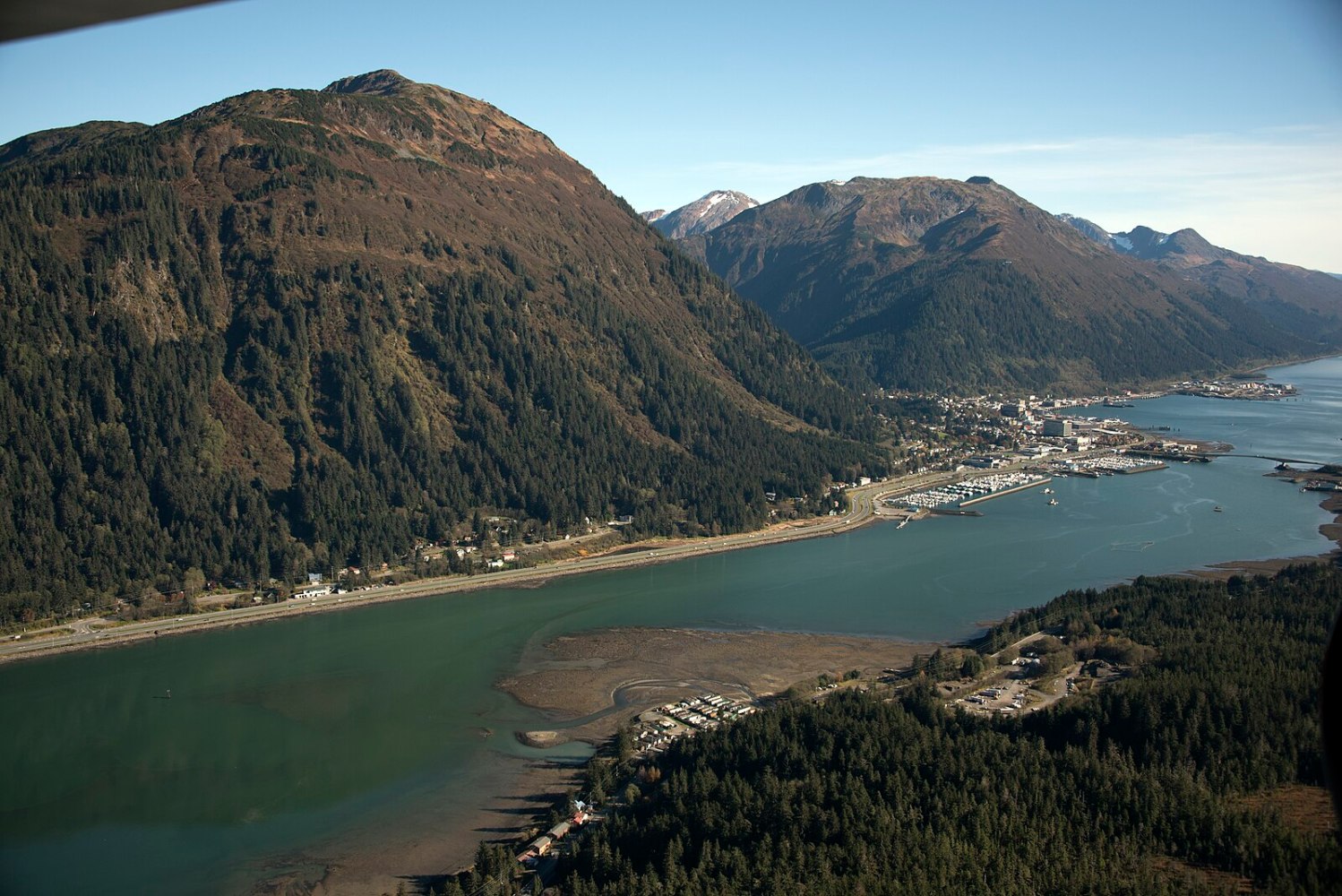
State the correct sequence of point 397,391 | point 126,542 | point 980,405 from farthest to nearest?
point 980,405
point 397,391
point 126,542

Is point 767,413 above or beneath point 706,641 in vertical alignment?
above

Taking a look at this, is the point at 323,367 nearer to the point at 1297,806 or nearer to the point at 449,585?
the point at 449,585

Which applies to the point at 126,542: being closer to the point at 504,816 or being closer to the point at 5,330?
the point at 5,330

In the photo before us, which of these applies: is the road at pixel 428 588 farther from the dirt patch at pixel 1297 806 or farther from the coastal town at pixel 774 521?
the dirt patch at pixel 1297 806

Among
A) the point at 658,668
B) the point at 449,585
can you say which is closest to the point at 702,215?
the point at 449,585

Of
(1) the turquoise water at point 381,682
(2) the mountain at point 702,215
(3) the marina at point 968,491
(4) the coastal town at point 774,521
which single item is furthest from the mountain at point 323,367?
(2) the mountain at point 702,215

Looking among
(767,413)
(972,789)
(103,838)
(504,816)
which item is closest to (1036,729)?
(972,789)
